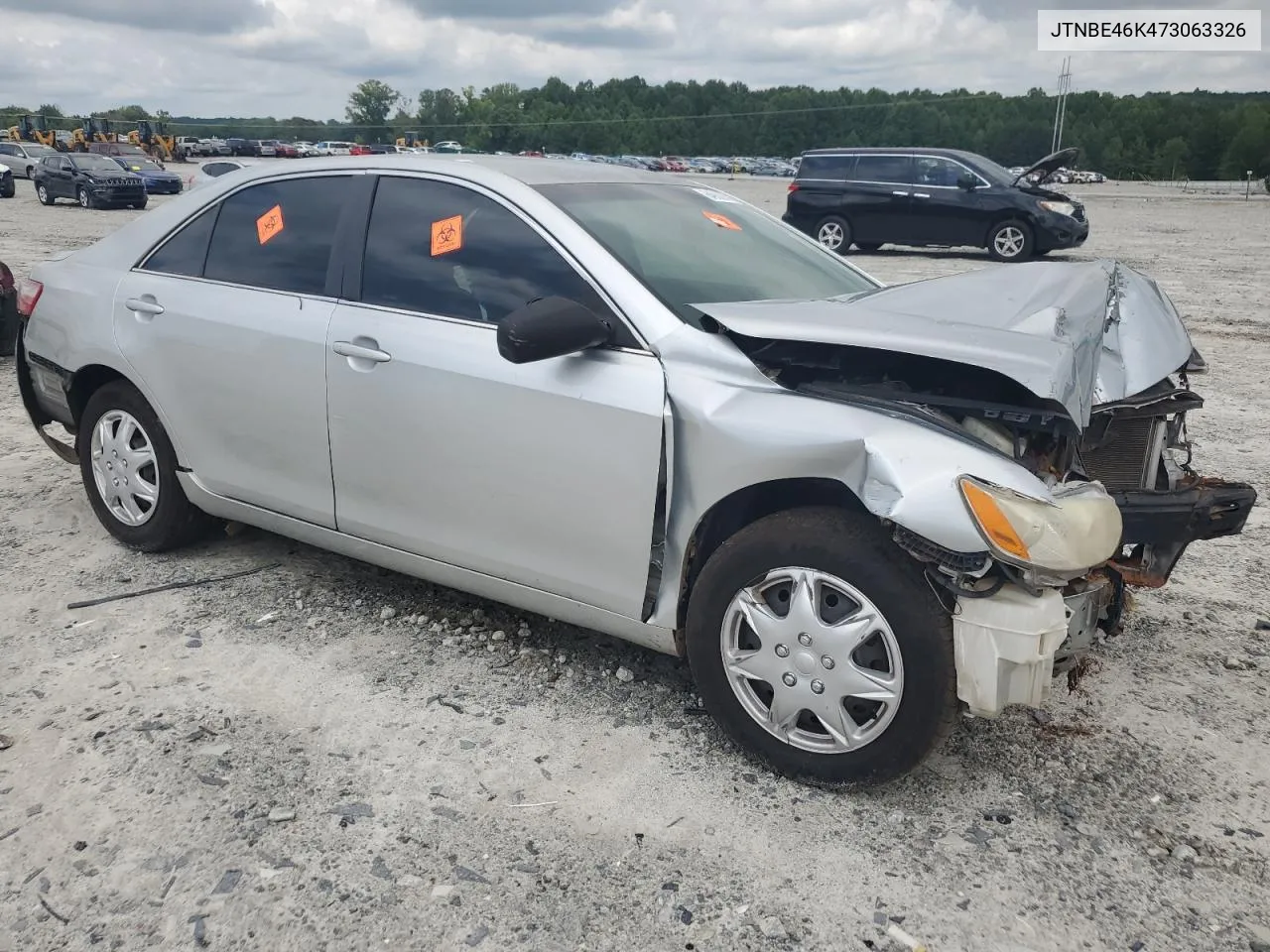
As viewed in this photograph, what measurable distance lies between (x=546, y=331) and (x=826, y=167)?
640 inches

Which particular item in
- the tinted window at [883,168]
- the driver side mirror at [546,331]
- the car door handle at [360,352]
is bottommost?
the car door handle at [360,352]

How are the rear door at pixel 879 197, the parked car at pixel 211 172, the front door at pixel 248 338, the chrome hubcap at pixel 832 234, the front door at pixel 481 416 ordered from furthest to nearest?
the chrome hubcap at pixel 832 234 → the rear door at pixel 879 197 → the parked car at pixel 211 172 → the front door at pixel 248 338 → the front door at pixel 481 416

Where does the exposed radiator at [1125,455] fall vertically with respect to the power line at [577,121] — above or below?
below

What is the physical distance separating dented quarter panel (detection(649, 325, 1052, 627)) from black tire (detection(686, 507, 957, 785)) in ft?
0.41

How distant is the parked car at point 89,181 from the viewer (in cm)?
2633

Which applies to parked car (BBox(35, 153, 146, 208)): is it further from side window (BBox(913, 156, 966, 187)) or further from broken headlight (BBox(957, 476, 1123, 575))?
broken headlight (BBox(957, 476, 1123, 575))

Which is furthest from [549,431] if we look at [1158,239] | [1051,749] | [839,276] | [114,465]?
[1158,239]

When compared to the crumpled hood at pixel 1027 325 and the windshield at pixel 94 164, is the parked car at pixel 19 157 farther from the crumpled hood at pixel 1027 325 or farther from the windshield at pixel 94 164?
the crumpled hood at pixel 1027 325

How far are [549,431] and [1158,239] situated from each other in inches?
797

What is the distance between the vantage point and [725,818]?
275cm

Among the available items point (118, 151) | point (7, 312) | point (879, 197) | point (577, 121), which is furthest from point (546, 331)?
point (577, 121)

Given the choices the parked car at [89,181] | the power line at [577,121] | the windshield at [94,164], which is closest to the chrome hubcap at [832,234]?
the parked car at [89,181]

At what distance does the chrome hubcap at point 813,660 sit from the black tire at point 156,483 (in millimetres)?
2525

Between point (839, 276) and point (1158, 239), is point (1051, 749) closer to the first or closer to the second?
point (839, 276)
